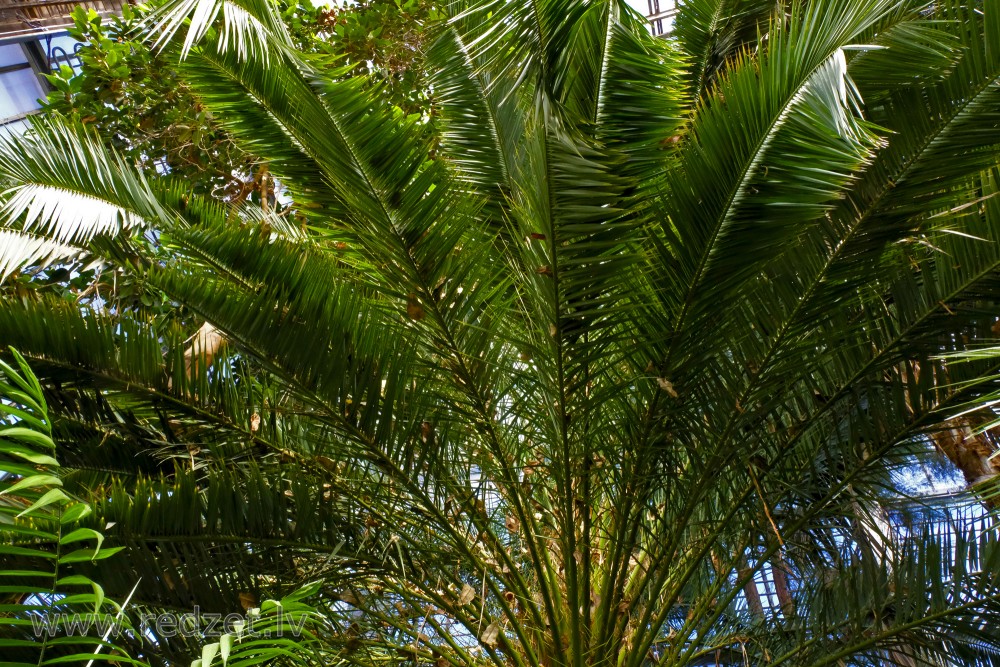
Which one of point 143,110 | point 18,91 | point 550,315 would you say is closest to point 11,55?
point 18,91

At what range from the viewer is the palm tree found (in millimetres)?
2604

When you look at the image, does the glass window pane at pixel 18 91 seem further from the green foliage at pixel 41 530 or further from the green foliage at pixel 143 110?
the green foliage at pixel 41 530

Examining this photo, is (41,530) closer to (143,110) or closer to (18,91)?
(143,110)

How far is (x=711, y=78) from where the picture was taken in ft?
12.1

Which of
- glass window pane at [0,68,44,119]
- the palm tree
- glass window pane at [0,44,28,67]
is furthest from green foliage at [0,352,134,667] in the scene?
glass window pane at [0,44,28,67]

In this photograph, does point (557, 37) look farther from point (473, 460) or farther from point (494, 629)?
point (494, 629)

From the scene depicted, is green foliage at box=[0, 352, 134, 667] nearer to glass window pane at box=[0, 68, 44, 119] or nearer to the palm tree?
the palm tree

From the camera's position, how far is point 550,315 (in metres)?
2.73

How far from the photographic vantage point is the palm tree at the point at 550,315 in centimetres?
260

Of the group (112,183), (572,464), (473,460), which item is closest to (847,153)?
(572,464)

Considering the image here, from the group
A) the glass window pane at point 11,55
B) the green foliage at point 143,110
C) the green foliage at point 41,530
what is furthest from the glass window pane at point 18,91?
the green foliage at point 41,530

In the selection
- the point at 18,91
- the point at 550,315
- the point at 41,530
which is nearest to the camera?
the point at 41,530

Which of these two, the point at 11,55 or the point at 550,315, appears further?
the point at 11,55

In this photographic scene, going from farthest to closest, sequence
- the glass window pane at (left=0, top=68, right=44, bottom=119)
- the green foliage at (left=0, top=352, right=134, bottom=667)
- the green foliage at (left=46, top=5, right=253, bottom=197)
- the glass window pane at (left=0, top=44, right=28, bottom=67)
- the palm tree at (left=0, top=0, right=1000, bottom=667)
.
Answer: the glass window pane at (left=0, top=44, right=28, bottom=67) < the glass window pane at (left=0, top=68, right=44, bottom=119) < the green foliage at (left=46, top=5, right=253, bottom=197) < the palm tree at (left=0, top=0, right=1000, bottom=667) < the green foliage at (left=0, top=352, right=134, bottom=667)
